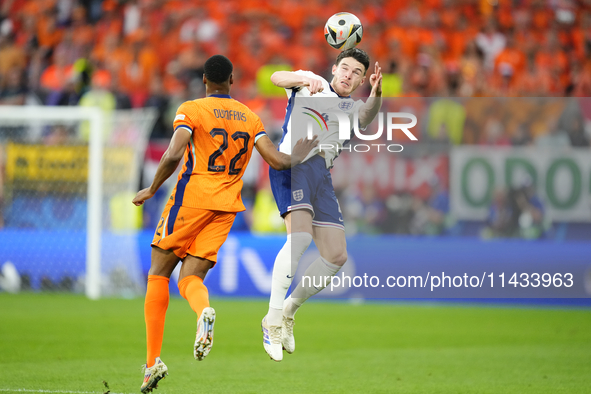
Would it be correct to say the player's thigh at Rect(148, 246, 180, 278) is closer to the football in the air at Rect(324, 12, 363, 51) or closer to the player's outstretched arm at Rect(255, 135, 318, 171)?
the player's outstretched arm at Rect(255, 135, 318, 171)

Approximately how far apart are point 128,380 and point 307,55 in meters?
8.82

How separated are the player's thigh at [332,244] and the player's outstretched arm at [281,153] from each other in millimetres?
589

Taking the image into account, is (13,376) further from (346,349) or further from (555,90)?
(555,90)

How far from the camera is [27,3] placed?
50.9 feet

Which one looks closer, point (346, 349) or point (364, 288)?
point (346, 349)

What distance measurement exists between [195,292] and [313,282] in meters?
1.05

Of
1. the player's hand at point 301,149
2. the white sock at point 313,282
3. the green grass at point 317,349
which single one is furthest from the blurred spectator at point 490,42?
the player's hand at point 301,149

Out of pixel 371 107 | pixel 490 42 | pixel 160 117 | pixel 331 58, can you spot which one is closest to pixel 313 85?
pixel 371 107

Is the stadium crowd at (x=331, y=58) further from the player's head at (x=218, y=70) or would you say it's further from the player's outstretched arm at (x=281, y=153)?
the player's head at (x=218, y=70)

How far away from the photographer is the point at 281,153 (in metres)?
5.25

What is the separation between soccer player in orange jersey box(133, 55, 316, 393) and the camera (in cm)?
500

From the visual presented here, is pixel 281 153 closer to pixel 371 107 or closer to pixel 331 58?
pixel 371 107

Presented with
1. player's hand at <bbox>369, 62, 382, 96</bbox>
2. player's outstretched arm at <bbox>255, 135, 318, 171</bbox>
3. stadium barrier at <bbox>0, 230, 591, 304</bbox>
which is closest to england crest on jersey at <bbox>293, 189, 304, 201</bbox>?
player's outstretched arm at <bbox>255, 135, 318, 171</bbox>

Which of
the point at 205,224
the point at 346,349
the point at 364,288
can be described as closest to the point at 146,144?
the point at 364,288
